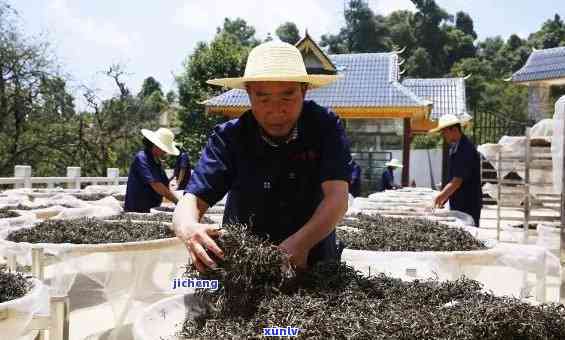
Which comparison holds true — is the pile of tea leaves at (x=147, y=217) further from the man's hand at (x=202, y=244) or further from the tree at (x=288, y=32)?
the tree at (x=288, y=32)

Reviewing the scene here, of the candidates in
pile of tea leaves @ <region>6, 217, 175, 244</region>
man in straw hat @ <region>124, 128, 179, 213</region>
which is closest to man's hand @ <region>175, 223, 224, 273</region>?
pile of tea leaves @ <region>6, 217, 175, 244</region>

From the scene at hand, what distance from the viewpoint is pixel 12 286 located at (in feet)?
6.72

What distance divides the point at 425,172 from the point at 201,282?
17.2m

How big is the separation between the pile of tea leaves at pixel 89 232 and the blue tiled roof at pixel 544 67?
11.8 meters

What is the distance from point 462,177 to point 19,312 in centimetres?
304

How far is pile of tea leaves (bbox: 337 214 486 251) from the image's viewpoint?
267cm

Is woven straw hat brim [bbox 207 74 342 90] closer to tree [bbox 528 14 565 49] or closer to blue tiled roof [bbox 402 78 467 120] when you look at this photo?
blue tiled roof [bbox 402 78 467 120]

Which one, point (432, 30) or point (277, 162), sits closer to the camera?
point (277, 162)

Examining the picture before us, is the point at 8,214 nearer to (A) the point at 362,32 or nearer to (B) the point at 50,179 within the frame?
(B) the point at 50,179

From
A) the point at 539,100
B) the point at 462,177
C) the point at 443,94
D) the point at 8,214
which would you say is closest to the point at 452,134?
the point at 462,177

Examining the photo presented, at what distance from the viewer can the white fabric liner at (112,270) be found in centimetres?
276

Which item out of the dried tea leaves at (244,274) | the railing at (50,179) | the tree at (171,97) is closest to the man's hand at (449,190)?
the dried tea leaves at (244,274)

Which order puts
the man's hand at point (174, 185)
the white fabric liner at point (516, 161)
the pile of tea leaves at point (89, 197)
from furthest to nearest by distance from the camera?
the white fabric liner at point (516, 161)
the pile of tea leaves at point (89, 197)
the man's hand at point (174, 185)

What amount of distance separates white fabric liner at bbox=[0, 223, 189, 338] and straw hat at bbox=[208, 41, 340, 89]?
65.0 inches
